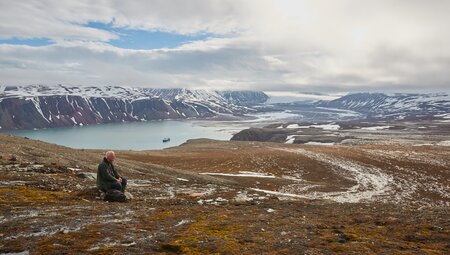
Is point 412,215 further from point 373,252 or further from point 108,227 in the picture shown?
point 108,227

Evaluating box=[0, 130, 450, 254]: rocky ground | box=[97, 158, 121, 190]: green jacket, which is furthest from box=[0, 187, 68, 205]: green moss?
box=[97, 158, 121, 190]: green jacket

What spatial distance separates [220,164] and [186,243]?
2195 inches

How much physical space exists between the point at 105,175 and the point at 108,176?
19 centimetres

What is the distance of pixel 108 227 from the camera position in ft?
42.6

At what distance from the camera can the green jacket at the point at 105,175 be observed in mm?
19203

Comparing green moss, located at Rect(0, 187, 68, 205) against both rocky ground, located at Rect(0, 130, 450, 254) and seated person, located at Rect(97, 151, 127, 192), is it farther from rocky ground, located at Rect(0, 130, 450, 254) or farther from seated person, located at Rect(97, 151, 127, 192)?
seated person, located at Rect(97, 151, 127, 192)

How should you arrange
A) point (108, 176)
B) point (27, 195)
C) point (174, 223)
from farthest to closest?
point (108, 176) → point (27, 195) → point (174, 223)

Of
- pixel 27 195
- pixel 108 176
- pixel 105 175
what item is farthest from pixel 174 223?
pixel 27 195

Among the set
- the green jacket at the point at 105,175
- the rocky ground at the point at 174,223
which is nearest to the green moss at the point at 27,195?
the rocky ground at the point at 174,223

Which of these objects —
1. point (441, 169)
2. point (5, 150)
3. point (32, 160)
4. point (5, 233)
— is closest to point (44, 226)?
point (5, 233)

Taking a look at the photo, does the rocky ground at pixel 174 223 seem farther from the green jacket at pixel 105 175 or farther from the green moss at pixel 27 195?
the green jacket at pixel 105 175

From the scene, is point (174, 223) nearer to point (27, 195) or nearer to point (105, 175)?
point (105, 175)

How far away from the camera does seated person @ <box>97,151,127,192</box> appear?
19.3 meters

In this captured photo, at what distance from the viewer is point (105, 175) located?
760 inches
